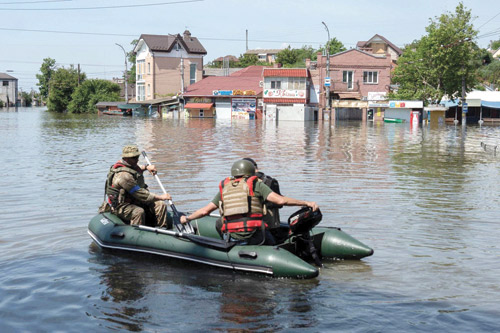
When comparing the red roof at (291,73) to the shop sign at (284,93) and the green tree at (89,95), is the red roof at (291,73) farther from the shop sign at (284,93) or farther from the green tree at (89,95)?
the green tree at (89,95)

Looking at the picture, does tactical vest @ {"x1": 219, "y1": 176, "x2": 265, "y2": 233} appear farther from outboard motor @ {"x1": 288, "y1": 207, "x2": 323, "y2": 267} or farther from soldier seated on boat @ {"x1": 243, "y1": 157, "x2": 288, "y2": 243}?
outboard motor @ {"x1": 288, "y1": 207, "x2": 323, "y2": 267}

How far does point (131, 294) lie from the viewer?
25.0ft

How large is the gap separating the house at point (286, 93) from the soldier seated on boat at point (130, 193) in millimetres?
57024

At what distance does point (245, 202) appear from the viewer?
26.4 ft

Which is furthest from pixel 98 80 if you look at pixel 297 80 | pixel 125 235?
pixel 125 235

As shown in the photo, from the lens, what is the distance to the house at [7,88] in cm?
15300

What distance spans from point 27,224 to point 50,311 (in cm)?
490

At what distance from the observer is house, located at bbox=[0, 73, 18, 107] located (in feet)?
502

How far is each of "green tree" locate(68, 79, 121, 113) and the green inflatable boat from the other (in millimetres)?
89146

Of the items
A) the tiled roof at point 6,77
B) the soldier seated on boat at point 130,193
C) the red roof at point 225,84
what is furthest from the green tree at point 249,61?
the soldier seated on boat at point 130,193

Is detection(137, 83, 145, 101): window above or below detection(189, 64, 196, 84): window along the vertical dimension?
below

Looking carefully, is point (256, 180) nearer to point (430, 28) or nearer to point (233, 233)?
point (233, 233)

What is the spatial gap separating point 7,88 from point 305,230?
526 ft

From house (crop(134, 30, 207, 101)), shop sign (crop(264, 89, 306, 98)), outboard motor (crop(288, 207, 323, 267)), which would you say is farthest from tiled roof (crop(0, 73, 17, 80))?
outboard motor (crop(288, 207, 323, 267))
